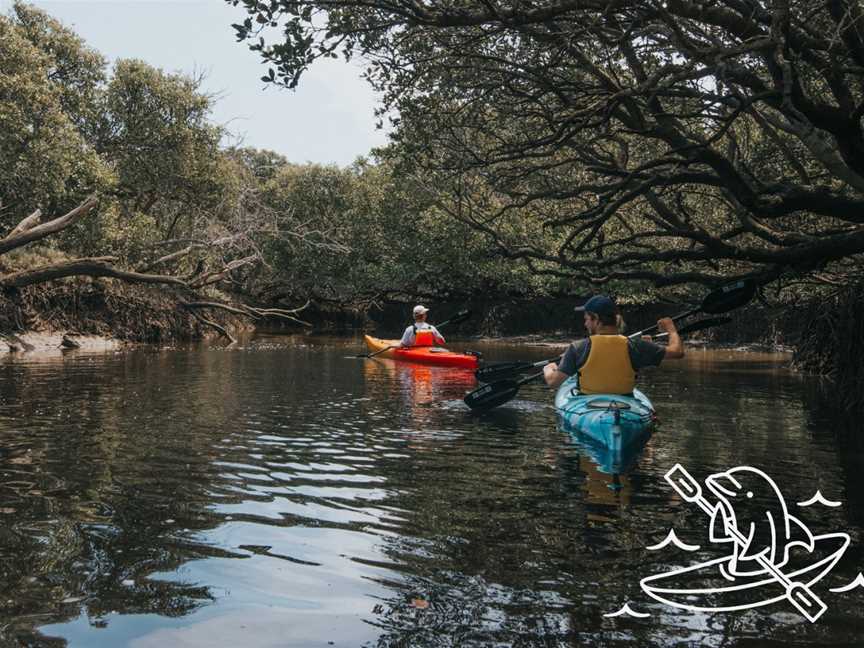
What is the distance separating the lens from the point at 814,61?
317 inches

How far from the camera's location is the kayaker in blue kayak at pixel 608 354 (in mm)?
9141

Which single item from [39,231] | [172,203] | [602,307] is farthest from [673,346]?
[172,203]

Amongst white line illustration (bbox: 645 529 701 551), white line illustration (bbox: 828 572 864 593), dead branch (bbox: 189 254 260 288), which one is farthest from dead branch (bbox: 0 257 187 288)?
white line illustration (bbox: 828 572 864 593)

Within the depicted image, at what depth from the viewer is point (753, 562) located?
17.1 feet

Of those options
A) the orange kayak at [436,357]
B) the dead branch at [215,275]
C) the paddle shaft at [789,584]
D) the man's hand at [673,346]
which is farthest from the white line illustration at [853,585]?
the dead branch at [215,275]

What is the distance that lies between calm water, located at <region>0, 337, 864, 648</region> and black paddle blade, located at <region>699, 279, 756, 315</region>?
1578 millimetres

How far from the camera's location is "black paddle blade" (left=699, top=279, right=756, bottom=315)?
1006 centimetres

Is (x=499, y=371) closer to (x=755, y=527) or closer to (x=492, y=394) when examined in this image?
(x=492, y=394)

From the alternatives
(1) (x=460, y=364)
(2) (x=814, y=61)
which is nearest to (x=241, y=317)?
(1) (x=460, y=364)

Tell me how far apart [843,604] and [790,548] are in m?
1.14

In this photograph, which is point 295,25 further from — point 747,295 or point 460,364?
point 460,364

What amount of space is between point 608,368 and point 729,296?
6.46 feet

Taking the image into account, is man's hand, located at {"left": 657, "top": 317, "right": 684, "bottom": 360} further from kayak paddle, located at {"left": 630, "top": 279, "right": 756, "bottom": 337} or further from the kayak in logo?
the kayak in logo

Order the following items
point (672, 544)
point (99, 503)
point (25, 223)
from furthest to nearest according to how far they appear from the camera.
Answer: point (25, 223)
point (99, 503)
point (672, 544)
